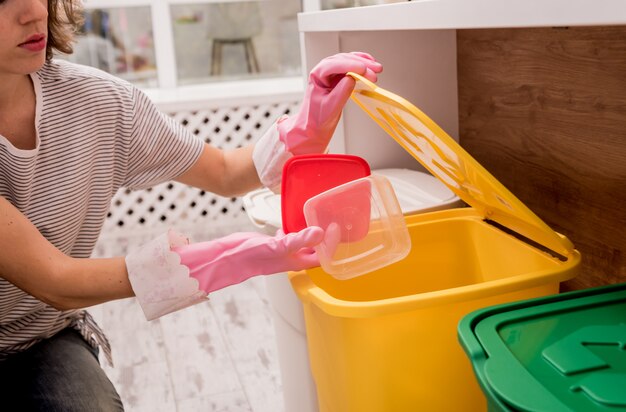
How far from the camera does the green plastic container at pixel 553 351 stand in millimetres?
556

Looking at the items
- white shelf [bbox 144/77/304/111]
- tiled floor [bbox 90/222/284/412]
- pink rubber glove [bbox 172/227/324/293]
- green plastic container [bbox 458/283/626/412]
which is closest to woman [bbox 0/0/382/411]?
pink rubber glove [bbox 172/227/324/293]

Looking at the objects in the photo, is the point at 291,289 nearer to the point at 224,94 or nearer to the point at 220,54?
the point at 224,94

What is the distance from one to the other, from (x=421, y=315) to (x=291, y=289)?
17.5 inches

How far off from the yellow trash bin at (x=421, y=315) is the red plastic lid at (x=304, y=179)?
88 millimetres

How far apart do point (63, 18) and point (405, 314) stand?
2.71 ft

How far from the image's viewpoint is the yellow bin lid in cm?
79

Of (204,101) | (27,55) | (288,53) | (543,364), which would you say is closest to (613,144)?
(543,364)

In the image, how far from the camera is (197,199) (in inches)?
120

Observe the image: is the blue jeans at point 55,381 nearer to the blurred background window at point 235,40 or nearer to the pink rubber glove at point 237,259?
the pink rubber glove at point 237,259

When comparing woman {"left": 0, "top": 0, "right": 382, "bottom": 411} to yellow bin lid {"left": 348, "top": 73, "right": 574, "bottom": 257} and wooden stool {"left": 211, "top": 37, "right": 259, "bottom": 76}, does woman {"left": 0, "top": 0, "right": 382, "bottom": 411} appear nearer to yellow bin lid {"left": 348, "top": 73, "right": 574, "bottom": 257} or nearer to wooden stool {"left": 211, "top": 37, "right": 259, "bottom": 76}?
yellow bin lid {"left": 348, "top": 73, "right": 574, "bottom": 257}

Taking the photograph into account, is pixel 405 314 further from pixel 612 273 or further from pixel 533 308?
pixel 612 273

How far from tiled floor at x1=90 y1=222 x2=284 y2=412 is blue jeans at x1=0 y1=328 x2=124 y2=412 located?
0.65 m

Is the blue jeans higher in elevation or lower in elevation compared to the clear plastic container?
lower

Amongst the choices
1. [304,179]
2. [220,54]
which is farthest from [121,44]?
[304,179]
